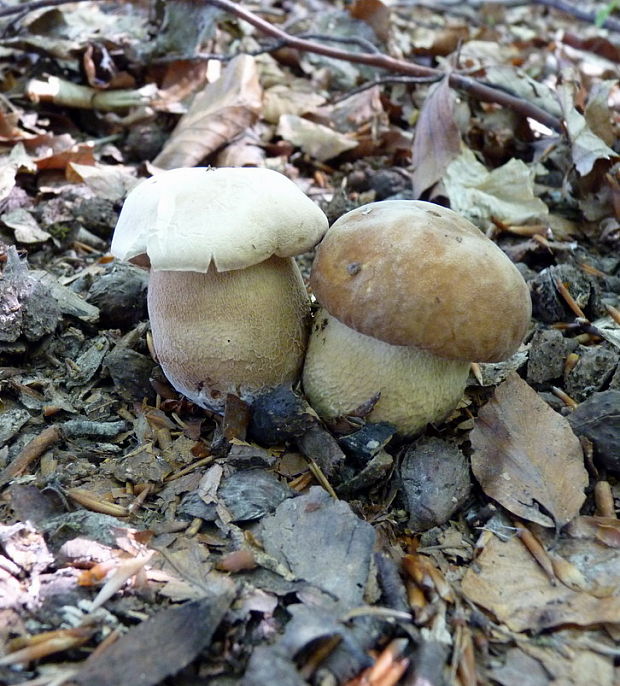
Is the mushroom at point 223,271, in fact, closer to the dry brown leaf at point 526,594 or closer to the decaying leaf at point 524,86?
the dry brown leaf at point 526,594

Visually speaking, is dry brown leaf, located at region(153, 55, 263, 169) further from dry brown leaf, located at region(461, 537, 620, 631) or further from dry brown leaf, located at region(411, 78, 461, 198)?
dry brown leaf, located at region(461, 537, 620, 631)

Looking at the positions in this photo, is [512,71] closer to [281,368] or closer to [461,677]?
[281,368]

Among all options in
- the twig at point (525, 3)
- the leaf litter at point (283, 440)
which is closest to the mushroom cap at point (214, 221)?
the leaf litter at point (283, 440)

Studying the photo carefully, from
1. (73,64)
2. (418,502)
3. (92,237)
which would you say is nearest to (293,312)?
(418,502)

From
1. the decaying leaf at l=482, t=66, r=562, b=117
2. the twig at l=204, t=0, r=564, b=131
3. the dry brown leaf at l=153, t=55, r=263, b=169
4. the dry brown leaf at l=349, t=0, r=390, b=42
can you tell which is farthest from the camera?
the dry brown leaf at l=349, t=0, r=390, b=42

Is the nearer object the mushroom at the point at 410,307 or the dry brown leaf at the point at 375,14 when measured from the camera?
the mushroom at the point at 410,307

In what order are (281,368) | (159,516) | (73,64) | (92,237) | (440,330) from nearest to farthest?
(440,330) < (159,516) < (281,368) < (92,237) < (73,64)

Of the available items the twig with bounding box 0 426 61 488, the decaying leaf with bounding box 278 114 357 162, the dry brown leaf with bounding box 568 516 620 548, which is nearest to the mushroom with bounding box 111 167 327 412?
the twig with bounding box 0 426 61 488
